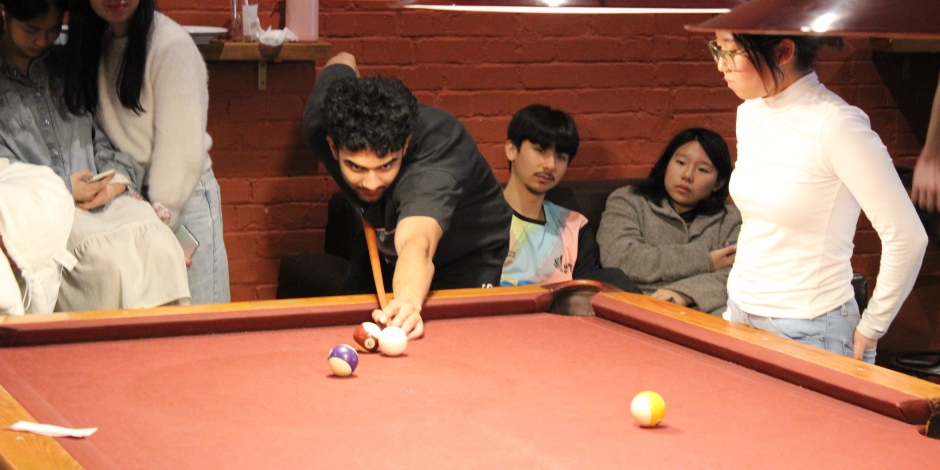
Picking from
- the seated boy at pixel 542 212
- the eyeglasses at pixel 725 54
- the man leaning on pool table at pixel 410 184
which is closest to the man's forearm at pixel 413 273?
the man leaning on pool table at pixel 410 184

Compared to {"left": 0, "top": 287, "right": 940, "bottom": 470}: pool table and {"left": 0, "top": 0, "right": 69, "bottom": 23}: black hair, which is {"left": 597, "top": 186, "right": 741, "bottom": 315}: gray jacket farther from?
{"left": 0, "top": 0, "right": 69, "bottom": 23}: black hair

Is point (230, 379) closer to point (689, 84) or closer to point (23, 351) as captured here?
point (23, 351)

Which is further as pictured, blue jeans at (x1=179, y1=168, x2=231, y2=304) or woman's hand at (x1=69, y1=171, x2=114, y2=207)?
blue jeans at (x1=179, y1=168, x2=231, y2=304)

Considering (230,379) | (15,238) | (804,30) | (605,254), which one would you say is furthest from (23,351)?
(605,254)

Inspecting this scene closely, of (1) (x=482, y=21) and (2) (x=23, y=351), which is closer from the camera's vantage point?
(2) (x=23, y=351)

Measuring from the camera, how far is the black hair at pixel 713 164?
4.07 meters

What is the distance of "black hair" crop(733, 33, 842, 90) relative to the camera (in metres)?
2.21

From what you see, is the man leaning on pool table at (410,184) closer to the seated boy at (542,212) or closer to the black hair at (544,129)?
the seated boy at (542,212)

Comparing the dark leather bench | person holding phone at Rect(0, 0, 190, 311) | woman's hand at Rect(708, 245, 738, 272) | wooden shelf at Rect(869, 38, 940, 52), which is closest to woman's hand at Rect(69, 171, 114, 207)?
person holding phone at Rect(0, 0, 190, 311)

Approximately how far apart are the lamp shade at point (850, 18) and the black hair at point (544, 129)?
2732mm

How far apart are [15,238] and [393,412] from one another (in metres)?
1.50

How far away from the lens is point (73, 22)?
10.1 feet

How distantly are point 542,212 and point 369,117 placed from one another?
1.66 metres

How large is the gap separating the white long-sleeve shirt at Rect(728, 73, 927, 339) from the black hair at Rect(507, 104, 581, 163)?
1.63m
